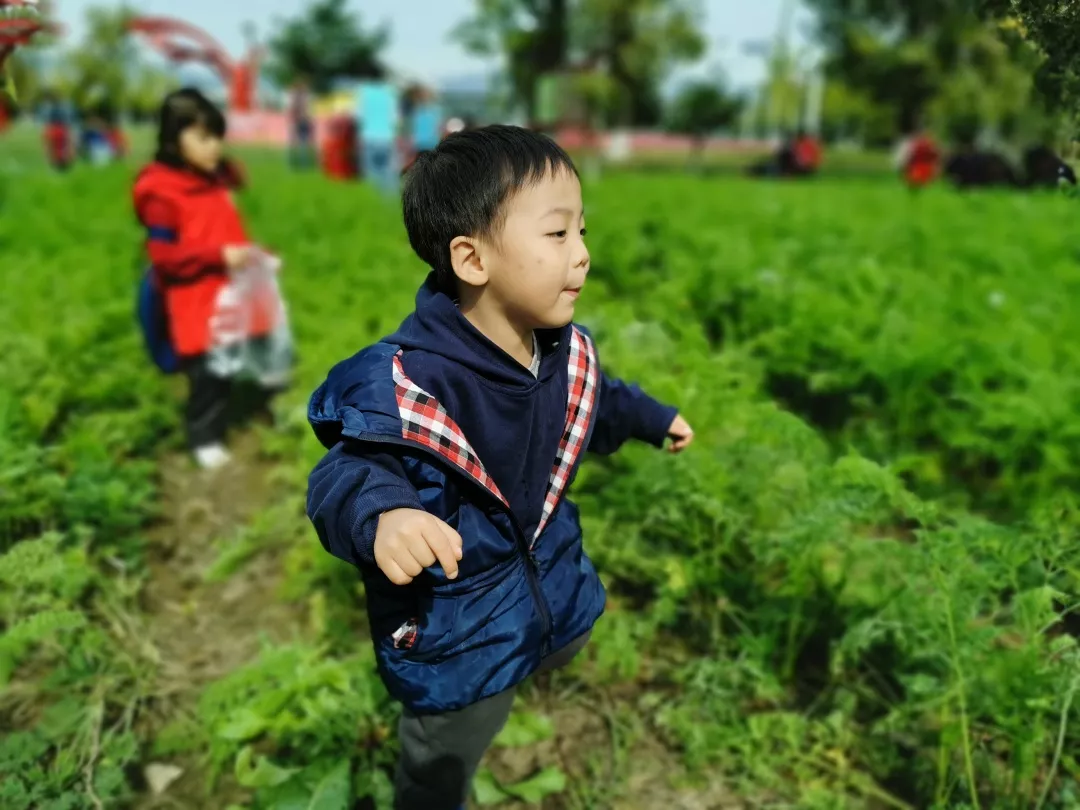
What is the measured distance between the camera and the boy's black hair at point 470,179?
1736 mm

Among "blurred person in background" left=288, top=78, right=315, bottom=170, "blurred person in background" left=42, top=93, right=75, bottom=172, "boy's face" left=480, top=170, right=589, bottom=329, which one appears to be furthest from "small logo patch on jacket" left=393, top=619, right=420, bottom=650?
"blurred person in background" left=288, top=78, right=315, bottom=170

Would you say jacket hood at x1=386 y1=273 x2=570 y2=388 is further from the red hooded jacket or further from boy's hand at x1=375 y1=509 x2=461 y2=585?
the red hooded jacket

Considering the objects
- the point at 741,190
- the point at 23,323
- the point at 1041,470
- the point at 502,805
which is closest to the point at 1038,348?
the point at 1041,470

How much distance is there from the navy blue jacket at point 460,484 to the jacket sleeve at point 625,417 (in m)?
0.15

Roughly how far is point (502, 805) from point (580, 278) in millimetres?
1517

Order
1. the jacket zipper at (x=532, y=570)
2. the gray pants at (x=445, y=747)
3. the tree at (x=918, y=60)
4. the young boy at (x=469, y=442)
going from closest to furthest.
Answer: the young boy at (x=469, y=442)
the jacket zipper at (x=532, y=570)
the gray pants at (x=445, y=747)
the tree at (x=918, y=60)

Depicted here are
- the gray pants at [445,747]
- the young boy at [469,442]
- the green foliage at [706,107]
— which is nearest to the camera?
the young boy at [469,442]

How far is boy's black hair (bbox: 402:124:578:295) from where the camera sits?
1.74 metres

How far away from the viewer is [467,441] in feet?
5.97

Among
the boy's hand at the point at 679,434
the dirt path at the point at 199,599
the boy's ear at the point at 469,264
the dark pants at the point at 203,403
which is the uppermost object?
the boy's ear at the point at 469,264

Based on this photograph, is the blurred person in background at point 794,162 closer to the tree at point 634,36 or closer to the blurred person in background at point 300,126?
the tree at point 634,36

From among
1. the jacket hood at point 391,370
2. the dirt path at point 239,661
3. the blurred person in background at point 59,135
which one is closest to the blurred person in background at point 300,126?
the blurred person in background at point 59,135

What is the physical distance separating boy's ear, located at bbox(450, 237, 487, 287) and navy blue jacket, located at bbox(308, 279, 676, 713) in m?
0.07

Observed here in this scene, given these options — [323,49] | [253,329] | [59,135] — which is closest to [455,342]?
[253,329]
